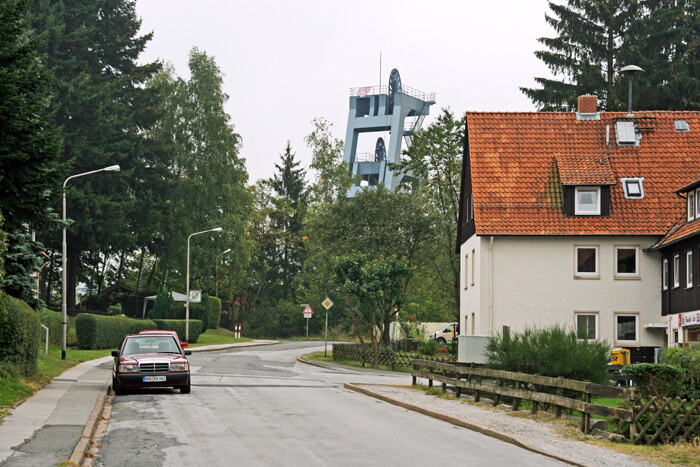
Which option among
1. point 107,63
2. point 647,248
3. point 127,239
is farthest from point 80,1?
point 647,248

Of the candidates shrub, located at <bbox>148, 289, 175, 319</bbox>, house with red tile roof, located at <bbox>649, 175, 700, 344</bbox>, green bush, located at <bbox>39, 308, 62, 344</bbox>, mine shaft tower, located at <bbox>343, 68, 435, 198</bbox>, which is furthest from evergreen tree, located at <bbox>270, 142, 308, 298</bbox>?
house with red tile roof, located at <bbox>649, 175, 700, 344</bbox>

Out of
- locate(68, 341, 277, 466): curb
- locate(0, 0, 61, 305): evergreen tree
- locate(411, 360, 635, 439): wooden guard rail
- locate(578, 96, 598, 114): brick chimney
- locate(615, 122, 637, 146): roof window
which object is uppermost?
locate(578, 96, 598, 114): brick chimney

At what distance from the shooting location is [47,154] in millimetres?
20953

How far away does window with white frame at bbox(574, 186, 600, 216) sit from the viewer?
40.3 meters

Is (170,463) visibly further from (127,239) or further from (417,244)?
(127,239)

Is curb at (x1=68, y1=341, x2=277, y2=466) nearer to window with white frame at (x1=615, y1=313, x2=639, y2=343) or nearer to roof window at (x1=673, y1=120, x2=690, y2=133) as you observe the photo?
window with white frame at (x1=615, y1=313, x2=639, y2=343)

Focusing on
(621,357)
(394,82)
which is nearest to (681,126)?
(621,357)

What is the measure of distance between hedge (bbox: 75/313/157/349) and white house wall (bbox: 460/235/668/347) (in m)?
18.7

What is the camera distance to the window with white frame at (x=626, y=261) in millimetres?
40125

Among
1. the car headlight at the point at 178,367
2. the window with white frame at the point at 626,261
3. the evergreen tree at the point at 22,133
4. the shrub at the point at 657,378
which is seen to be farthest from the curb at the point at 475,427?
the window with white frame at the point at 626,261

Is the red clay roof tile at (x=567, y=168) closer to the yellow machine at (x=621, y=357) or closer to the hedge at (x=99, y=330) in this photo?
the yellow machine at (x=621, y=357)

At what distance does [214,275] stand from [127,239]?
30.5 meters

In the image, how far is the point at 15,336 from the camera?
21891 millimetres

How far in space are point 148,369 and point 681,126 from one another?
29436mm
